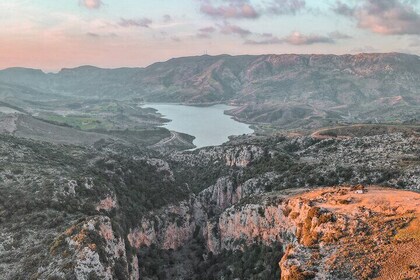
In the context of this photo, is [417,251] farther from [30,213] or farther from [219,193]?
[219,193]

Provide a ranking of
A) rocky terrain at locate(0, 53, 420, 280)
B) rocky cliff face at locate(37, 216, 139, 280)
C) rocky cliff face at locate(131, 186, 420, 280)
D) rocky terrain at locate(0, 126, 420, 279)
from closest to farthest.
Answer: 1. rocky cliff face at locate(131, 186, 420, 280)
2. rocky terrain at locate(0, 53, 420, 280)
3. rocky terrain at locate(0, 126, 420, 279)
4. rocky cliff face at locate(37, 216, 139, 280)

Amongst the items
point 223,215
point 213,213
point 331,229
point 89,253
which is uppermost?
point 331,229

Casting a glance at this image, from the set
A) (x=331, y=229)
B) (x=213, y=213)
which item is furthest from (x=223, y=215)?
(x=331, y=229)

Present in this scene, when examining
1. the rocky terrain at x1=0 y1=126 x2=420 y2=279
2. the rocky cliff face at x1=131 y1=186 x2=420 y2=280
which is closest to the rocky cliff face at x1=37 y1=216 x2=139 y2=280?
the rocky terrain at x1=0 y1=126 x2=420 y2=279

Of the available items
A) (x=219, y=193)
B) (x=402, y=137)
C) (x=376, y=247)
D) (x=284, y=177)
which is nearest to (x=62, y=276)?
(x=376, y=247)

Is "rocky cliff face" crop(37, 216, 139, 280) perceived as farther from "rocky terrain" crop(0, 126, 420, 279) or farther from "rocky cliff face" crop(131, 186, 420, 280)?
"rocky cliff face" crop(131, 186, 420, 280)

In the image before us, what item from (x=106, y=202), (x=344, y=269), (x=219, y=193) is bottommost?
(x=219, y=193)

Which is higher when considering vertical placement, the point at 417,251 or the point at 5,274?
the point at 417,251

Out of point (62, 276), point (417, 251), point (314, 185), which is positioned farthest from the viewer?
point (314, 185)

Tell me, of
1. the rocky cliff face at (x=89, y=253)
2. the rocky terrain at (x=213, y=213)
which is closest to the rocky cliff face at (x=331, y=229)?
the rocky terrain at (x=213, y=213)

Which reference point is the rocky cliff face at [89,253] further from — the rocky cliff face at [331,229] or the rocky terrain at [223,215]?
the rocky cliff face at [331,229]

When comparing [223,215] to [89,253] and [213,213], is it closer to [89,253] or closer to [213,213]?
[213,213]
